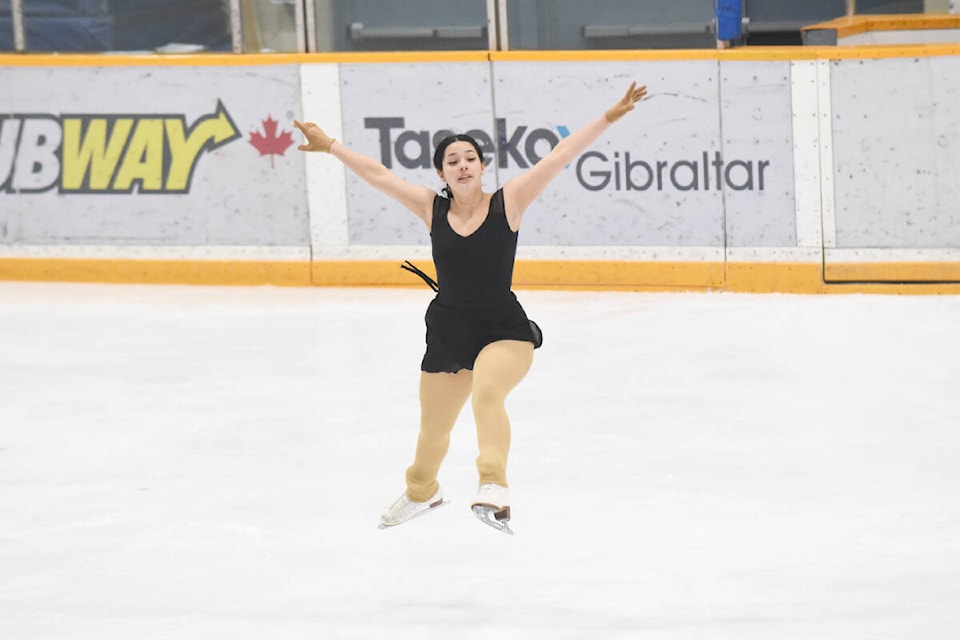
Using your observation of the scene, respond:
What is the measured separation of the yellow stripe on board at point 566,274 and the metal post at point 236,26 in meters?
1.35

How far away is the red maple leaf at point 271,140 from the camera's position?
998 centimetres

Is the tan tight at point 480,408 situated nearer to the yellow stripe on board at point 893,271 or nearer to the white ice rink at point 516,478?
the white ice rink at point 516,478

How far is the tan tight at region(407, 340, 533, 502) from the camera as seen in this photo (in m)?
4.58

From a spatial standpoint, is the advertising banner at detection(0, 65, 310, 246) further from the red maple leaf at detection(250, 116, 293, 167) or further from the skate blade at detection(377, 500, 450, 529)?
the skate blade at detection(377, 500, 450, 529)

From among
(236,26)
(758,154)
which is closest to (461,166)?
(758,154)

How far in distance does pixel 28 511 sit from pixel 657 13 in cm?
551

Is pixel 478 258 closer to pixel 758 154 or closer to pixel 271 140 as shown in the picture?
pixel 758 154

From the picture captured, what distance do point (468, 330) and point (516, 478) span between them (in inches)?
48.4

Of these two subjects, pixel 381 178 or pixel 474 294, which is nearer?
pixel 474 294

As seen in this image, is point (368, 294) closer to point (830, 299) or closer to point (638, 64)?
point (638, 64)

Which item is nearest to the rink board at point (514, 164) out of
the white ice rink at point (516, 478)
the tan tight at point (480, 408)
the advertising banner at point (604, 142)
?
the advertising banner at point (604, 142)

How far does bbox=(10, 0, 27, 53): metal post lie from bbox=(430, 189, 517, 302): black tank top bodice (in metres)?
6.45

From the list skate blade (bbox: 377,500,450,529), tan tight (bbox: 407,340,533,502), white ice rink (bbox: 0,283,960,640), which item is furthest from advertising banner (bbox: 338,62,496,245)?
tan tight (bbox: 407,340,533,502)

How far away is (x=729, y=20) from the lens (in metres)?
9.50
